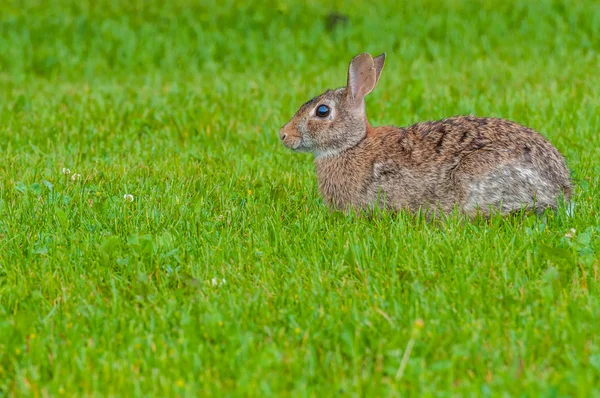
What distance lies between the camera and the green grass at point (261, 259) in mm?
4023

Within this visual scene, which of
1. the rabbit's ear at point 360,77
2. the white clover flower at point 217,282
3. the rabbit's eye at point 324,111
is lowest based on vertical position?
the white clover flower at point 217,282

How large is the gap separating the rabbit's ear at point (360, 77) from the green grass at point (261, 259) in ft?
2.83

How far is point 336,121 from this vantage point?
676 centimetres

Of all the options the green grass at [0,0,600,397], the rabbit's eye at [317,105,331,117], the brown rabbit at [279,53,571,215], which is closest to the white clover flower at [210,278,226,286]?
the green grass at [0,0,600,397]

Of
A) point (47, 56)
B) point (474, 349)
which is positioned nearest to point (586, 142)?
point (474, 349)

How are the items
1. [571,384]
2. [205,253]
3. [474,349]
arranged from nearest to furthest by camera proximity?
[571,384] → [474,349] → [205,253]

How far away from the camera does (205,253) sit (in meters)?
5.41

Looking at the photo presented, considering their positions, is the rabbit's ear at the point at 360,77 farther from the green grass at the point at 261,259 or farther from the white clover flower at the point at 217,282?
the white clover flower at the point at 217,282

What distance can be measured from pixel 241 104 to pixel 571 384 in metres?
6.87

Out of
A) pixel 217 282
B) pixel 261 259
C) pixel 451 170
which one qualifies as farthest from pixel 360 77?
pixel 217 282

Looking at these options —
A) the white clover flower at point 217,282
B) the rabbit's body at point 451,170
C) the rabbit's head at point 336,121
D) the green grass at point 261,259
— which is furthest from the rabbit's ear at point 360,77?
the white clover flower at point 217,282

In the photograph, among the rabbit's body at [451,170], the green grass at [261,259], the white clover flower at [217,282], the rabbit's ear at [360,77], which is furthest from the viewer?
the rabbit's ear at [360,77]

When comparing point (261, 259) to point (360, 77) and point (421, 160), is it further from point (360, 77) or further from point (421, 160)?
point (360, 77)

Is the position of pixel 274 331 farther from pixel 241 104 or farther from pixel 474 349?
pixel 241 104
